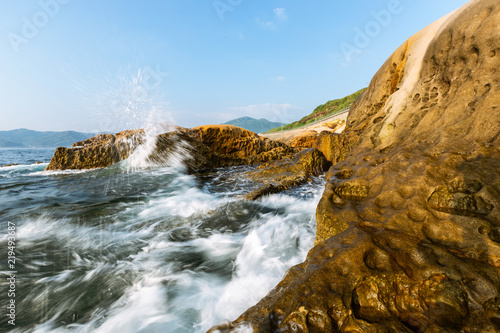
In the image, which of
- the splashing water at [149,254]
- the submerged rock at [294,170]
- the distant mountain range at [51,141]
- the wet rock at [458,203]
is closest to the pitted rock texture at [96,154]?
the splashing water at [149,254]

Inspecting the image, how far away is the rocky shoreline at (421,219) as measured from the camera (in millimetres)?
1451

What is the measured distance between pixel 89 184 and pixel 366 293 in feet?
32.9

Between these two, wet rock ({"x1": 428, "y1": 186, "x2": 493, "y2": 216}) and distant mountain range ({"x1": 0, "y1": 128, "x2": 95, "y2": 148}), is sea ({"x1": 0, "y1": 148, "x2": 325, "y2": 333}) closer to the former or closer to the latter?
wet rock ({"x1": 428, "y1": 186, "x2": 493, "y2": 216})

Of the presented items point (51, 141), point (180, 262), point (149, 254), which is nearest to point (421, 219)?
point (180, 262)

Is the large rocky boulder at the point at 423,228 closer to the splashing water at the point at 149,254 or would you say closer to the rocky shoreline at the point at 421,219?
the rocky shoreline at the point at 421,219

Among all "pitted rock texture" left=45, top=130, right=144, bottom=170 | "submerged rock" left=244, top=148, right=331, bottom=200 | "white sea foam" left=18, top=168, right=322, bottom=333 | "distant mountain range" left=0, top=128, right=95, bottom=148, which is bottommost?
"white sea foam" left=18, top=168, right=322, bottom=333

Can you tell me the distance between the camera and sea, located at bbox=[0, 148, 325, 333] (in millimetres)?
2533

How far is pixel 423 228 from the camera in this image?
212cm

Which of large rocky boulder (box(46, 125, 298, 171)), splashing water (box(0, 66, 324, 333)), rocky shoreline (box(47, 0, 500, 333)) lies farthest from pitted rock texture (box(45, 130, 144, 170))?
rocky shoreline (box(47, 0, 500, 333))

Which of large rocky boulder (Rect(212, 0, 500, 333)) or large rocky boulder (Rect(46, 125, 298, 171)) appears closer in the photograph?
large rocky boulder (Rect(212, 0, 500, 333))

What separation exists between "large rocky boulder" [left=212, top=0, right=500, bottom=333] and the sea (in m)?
1.14

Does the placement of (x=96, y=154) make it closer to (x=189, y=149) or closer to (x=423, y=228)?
(x=189, y=149)

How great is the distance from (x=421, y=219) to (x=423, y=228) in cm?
13

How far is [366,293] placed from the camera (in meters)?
1.57
